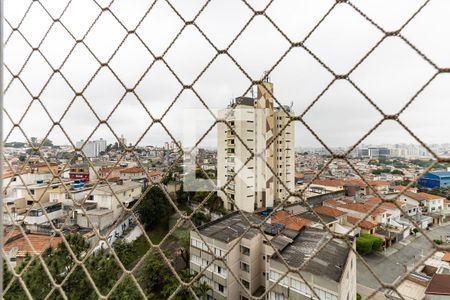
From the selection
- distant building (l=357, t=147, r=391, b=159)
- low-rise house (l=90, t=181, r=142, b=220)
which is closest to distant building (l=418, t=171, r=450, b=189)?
distant building (l=357, t=147, r=391, b=159)

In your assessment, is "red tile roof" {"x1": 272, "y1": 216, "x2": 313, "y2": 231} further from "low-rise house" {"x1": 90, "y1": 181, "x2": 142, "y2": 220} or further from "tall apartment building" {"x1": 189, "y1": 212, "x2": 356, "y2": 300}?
"low-rise house" {"x1": 90, "y1": 181, "x2": 142, "y2": 220}

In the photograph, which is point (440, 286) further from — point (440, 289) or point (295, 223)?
point (295, 223)

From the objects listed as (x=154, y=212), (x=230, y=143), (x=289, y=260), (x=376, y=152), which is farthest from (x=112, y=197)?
(x=376, y=152)

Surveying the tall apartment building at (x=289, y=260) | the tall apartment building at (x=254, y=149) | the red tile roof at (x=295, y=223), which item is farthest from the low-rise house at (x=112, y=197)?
the red tile roof at (x=295, y=223)

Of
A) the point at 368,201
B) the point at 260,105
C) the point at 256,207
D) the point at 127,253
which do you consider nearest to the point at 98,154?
the point at 256,207

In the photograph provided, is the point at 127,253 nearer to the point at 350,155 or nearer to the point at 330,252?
the point at 330,252

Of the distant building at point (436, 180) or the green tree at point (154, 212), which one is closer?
the distant building at point (436, 180)

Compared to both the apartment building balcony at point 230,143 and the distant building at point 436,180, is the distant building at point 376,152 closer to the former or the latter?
the distant building at point 436,180

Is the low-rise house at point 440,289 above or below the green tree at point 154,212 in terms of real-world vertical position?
above

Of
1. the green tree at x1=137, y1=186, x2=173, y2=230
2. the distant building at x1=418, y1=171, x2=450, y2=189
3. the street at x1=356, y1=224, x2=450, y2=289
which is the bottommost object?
the green tree at x1=137, y1=186, x2=173, y2=230

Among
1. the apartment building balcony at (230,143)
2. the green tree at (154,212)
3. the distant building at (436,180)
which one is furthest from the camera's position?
the green tree at (154,212)
